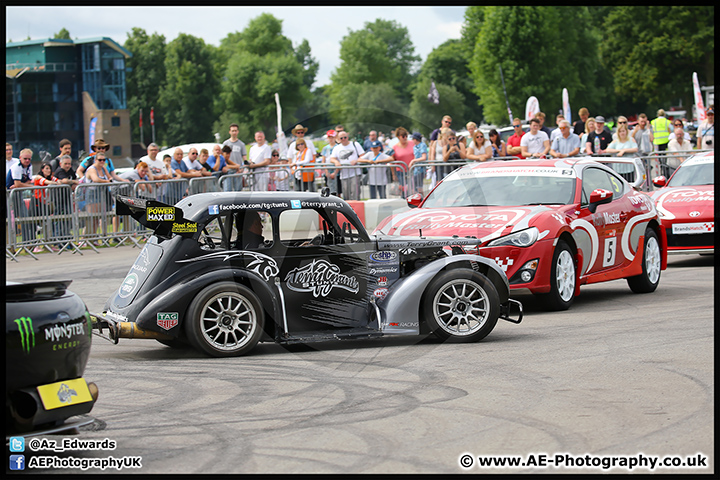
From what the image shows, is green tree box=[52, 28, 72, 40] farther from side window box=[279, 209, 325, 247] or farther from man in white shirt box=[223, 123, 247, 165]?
side window box=[279, 209, 325, 247]

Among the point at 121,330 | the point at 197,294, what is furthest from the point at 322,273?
the point at 121,330

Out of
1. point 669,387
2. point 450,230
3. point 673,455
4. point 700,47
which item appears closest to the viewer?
point 673,455

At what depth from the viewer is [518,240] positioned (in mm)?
9875

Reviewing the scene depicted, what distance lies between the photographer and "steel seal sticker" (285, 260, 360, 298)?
26.0 feet

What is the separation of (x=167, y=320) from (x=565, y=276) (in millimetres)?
4851

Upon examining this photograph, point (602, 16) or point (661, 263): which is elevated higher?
point (602, 16)

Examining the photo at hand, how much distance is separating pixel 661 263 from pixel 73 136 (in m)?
68.0

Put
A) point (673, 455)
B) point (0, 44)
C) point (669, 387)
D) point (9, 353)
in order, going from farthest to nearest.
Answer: point (0, 44) < point (669, 387) < point (673, 455) < point (9, 353)

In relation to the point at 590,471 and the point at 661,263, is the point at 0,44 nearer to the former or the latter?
the point at 590,471

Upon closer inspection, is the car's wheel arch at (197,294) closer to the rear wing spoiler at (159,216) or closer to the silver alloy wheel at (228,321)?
the silver alloy wheel at (228,321)

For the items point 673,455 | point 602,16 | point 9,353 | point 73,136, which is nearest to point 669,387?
point 673,455

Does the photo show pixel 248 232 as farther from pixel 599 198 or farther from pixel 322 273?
pixel 599 198

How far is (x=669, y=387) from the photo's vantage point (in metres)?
6.35

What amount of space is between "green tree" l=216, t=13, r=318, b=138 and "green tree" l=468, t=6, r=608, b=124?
14.0 m
